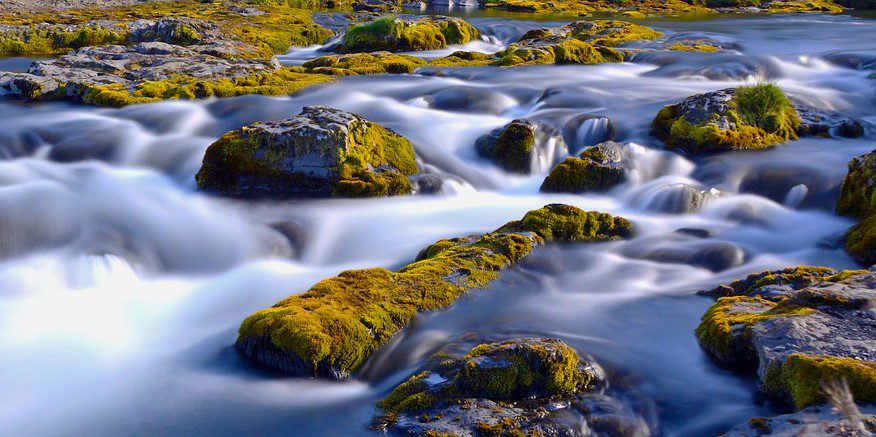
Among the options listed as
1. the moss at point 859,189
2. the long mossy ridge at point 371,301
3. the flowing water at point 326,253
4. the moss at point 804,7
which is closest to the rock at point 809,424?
the flowing water at point 326,253

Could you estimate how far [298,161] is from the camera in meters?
11.1

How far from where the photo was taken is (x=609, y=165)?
11.9 m

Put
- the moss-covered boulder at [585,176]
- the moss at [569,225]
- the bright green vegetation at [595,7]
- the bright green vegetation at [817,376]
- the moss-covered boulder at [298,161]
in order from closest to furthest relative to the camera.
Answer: the bright green vegetation at [817,376], the moss at [569,225], the moss-covered boulder at [298,161], the moss-covered boulder at [585,176], the bright green vegetation at [595,7]

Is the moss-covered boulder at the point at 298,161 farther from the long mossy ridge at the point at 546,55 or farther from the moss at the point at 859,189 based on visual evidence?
the long mossy ridge at the point at 546,55

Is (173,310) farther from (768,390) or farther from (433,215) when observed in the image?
(768,390)

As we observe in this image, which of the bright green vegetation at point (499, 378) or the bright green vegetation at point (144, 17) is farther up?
the bright green vegetation at point (144, 17)

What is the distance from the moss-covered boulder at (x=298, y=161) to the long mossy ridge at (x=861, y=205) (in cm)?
662

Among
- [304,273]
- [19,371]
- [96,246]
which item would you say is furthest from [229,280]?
[19,371]

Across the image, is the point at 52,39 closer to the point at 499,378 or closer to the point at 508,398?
the point at 499,378

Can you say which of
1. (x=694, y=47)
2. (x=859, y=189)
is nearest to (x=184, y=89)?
(x=859, y=189)

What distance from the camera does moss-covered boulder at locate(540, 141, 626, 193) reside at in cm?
1171

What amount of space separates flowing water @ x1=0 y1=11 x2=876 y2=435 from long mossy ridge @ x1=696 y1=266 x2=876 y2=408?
28 centimetres

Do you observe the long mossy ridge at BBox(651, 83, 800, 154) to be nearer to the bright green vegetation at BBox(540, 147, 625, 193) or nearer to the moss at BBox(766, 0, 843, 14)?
the bright green vegetation at BBox(540, 147, 625, 193)

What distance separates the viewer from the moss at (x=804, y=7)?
1726 inches
